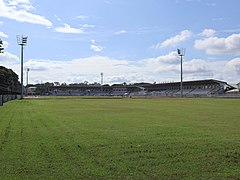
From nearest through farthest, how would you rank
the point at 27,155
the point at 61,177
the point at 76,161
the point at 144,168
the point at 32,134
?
Result: the point at 61,177 → the point at 144,168 → the point at 76,161 → the point at 27,155 → the point at 32,134

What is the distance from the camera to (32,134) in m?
14.9

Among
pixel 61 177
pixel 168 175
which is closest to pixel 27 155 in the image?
pixel 61 177

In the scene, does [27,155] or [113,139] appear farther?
[113,139]

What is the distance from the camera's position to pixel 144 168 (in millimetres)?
8594

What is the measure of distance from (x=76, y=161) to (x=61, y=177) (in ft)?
5.41

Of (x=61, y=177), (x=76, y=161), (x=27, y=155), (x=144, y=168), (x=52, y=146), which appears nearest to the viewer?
(x=61, y=177)

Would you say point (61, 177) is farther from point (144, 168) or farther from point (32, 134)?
point (32, 134)


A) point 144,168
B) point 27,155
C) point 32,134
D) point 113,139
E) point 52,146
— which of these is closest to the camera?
point 144,168

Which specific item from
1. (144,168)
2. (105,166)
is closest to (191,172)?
(144,168)

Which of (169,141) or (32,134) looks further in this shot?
(32,134)

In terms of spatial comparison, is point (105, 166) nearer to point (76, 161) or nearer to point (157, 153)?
point (76, 161)

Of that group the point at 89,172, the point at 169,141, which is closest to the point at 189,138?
the point at 169,141

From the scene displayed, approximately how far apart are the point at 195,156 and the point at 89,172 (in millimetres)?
3399

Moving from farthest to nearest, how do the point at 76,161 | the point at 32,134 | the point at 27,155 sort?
1. the point at 32,134
2. the point at 27,155
3. the point at 76,161
